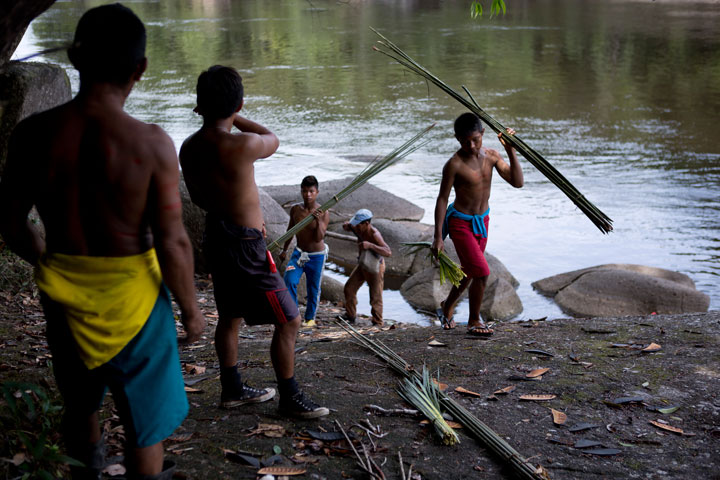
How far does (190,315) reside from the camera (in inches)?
94.4

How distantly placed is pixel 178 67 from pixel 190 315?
76.9 feet

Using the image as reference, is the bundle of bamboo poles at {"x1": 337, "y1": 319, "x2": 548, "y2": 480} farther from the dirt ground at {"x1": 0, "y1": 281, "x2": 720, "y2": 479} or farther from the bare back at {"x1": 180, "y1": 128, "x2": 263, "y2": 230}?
the bare back at {"x1": 180, "y1": 128, "x2": 263, "y2": 230}

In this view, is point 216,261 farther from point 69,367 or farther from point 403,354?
point 403,354

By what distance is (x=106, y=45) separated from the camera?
2.19 metres

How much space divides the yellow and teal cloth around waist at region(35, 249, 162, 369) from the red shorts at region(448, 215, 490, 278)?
11.3 feet

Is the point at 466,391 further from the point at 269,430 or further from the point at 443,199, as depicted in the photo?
the point at 443,199

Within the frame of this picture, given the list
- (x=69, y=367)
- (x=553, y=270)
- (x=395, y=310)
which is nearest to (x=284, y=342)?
(x=69, y=367)

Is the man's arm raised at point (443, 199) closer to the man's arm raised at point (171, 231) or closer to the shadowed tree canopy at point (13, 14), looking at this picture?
the shadowed tree canopy at point (13, 14)

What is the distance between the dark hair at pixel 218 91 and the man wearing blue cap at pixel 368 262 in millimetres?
3601

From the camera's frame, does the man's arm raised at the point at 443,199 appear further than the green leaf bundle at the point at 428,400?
Yes

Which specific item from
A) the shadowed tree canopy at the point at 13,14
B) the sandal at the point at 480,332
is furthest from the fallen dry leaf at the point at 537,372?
the shadowed tree canopy at the point at 13,14

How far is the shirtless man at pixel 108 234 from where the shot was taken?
7.19 ft

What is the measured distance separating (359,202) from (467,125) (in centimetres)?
574

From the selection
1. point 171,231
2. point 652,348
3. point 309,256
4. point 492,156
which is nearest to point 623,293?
point 652,348
